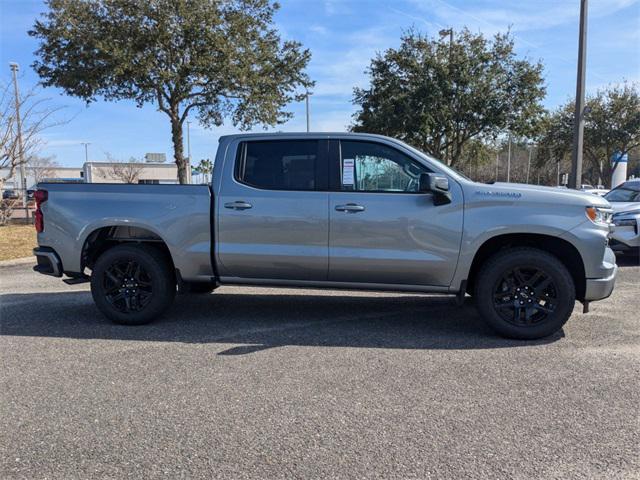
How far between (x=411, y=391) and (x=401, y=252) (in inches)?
64.0

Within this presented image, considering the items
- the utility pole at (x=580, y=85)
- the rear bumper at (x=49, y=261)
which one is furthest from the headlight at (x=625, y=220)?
the rear bumper at (x=49, y=261)

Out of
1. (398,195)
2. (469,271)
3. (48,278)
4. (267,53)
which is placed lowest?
(48,278)

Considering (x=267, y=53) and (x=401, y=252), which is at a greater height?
(x=267, y=53)

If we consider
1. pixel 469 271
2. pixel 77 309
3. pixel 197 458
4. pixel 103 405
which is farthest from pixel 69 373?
pixel 469 271

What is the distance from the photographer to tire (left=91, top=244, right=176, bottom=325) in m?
5.61

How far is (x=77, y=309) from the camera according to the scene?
21.4 ft

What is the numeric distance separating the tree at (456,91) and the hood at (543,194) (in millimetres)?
15836

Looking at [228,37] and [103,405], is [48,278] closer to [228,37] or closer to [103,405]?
[103,405]

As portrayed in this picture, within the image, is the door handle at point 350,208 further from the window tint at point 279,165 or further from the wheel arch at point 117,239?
the wheel arch at point 117,239

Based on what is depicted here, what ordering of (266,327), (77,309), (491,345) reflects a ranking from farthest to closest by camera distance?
(77,309) → (266,327) → (491,345)

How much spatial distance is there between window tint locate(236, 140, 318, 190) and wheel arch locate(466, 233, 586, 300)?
71.9 inches

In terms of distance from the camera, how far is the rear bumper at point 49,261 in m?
5.73

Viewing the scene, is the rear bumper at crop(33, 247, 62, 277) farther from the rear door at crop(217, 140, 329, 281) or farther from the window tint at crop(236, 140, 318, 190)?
the window tint at crop(236, 140, 318, 190)

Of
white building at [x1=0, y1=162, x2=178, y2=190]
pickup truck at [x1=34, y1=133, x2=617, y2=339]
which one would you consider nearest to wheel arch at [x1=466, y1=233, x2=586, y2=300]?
pickup truck at [x1=34, y1=133, x2=617, y2=339]
